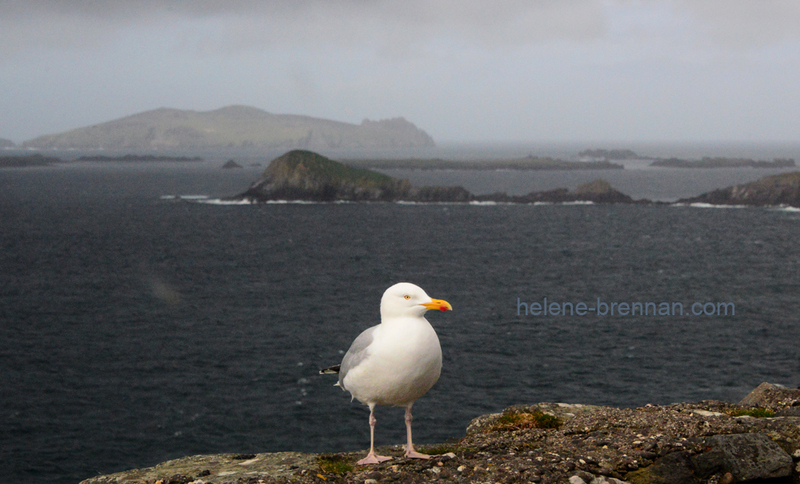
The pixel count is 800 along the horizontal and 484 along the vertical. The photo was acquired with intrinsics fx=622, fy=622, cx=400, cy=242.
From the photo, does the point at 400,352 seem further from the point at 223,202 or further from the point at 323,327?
the point at 223,202

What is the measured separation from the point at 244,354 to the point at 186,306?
49.6ft

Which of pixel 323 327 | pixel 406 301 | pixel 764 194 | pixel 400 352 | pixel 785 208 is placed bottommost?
pixel 323 327

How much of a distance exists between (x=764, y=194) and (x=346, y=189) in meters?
91.1

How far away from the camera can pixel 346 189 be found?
149 meters

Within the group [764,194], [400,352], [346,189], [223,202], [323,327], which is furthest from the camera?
[346,189]

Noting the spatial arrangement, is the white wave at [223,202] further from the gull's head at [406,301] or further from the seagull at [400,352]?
the gull's head at [406,301]

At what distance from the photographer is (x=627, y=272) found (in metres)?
68.5

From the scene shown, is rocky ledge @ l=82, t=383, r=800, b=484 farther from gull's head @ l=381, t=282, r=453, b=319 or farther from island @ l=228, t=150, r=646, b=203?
island @ l=228, t=150, r=646, b=203

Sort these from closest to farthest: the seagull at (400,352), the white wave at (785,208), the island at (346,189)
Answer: the seagull at (400,352) < the white wave at (785,208) < the island at (346,189)

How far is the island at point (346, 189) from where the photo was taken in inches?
5645

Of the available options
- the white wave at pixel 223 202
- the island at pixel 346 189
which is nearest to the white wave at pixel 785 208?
the island at pixel 346 189

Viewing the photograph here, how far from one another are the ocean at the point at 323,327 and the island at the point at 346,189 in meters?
42.5

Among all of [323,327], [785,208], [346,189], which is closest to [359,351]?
[323,327]

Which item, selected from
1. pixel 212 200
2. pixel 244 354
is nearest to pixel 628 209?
pixel 212 200
